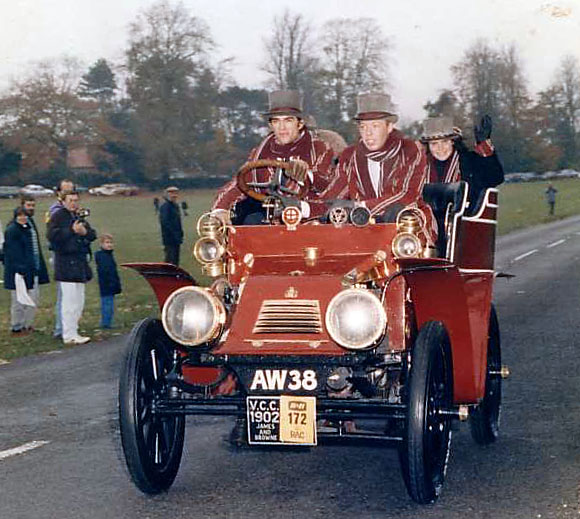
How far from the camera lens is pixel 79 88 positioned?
48438 millimetres

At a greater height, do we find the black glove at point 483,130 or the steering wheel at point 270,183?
the black glove at point 483,130

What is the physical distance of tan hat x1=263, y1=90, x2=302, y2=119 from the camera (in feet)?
24.1

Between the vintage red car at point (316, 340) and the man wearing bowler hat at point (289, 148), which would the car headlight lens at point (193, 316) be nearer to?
the vintage red car at point (316, 340)

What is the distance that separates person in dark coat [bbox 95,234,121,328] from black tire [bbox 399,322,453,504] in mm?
8596

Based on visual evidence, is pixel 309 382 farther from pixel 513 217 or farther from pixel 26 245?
pixel 513 217

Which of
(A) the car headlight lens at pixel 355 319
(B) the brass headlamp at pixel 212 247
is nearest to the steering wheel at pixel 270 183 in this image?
(B) the brass headlamp at pixel 212 247

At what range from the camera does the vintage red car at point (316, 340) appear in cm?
518

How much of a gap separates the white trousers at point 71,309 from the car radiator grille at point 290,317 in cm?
728

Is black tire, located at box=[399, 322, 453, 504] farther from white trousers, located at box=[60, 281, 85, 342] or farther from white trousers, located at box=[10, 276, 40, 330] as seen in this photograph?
white trousers, located at box=[10, 276, 40, 330]

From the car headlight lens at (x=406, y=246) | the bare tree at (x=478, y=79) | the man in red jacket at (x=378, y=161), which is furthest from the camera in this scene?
the bare tree at (x=478, y=79)

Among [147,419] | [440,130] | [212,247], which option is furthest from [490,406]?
[440,130]

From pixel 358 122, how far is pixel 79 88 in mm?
43216

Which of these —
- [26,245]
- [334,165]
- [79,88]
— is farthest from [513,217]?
[334,165]

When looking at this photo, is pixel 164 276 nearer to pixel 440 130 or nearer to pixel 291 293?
pixel 291 293
